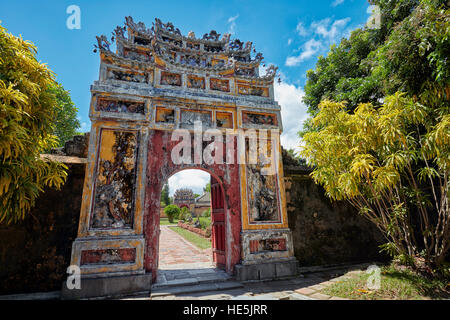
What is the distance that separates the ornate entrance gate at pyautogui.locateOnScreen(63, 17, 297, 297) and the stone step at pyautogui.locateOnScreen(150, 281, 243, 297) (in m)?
0.37

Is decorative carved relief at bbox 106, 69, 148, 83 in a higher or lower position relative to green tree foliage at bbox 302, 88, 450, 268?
higher

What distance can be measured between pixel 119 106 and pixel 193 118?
1885mm

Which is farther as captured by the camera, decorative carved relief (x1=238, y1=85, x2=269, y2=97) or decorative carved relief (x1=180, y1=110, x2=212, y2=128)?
decorative carved relief (x1=238, y1=85, x2=269, y2=97)

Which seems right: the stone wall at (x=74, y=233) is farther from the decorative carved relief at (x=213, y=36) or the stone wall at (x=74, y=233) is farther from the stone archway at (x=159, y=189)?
the decorative carved relief at (x=213, y=36)

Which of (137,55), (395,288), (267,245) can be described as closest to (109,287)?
(267,245)

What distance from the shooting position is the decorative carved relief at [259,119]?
662 cm

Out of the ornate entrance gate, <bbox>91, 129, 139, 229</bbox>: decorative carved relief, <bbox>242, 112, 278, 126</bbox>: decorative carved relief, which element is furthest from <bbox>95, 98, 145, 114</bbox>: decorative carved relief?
<bbox>242, 112, 278, 126</bbox>: decorative carved relief

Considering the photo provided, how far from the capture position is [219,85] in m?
6.73

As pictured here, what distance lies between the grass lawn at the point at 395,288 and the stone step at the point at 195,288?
6.46ft

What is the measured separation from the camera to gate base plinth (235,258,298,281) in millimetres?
5449

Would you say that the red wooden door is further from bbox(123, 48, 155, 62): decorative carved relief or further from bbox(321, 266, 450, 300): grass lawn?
bbox(123, 48, 155, 62): decorative carved relief
